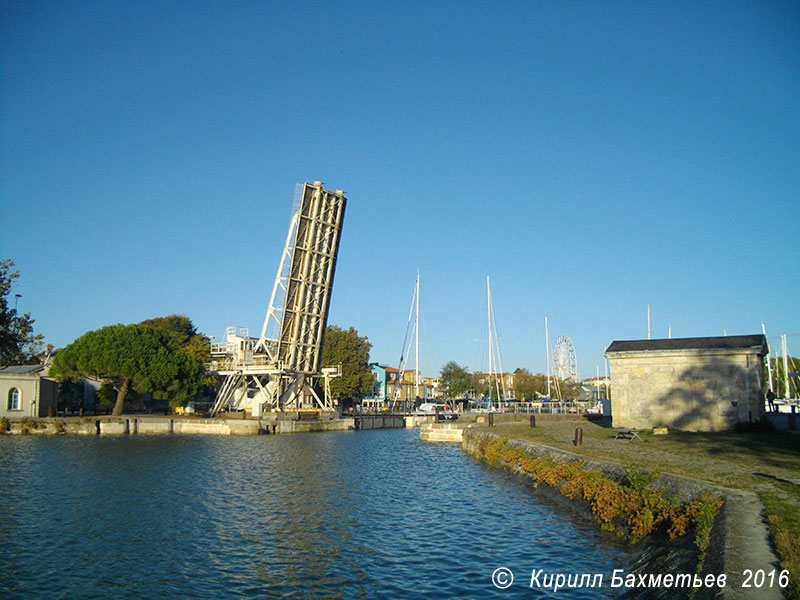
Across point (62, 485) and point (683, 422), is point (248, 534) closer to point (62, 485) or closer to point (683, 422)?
point (62, 485)

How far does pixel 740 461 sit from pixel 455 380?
71448 mm

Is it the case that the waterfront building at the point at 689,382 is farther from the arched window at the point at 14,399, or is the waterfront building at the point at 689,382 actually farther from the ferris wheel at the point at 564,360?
the ferris wheel at the point at 564,360

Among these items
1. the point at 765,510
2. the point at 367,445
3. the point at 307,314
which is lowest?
the point at 367,445

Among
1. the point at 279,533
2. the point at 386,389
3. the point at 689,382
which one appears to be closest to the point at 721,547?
the point at 279,533

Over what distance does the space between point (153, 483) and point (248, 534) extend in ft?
29.2

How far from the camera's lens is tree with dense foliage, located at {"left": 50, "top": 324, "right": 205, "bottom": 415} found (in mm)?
47500

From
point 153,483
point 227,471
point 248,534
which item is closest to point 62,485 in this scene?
point 153,483

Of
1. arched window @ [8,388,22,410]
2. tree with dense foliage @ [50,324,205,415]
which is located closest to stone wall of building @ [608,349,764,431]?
tree with dense foliage @ [50,324,205,415]

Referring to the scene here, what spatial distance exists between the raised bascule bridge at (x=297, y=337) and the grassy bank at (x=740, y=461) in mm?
24668

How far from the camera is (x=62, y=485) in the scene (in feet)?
66.6

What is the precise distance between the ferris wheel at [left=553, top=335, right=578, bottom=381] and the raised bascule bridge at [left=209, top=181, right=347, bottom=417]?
1564 inches

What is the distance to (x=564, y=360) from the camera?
85.6m

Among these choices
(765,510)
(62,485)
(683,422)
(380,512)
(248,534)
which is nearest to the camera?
(765,510)

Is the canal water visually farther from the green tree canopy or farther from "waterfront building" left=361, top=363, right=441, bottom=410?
"waterfront building" left=361, top=363, right=441, bottom=410
